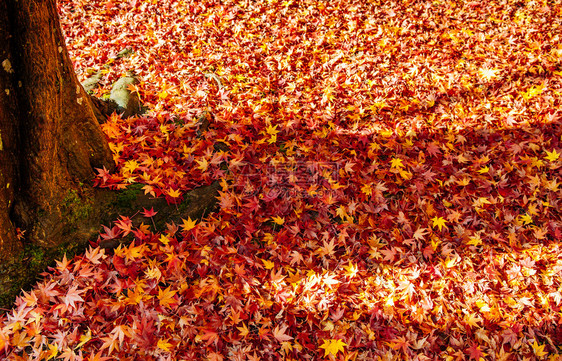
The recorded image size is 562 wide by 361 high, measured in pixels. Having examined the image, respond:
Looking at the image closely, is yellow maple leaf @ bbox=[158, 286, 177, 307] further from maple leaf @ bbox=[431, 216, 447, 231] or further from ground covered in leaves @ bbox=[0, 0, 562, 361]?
maple leaf @ bbox=[431, 216, 447, 231]

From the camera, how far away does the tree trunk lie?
7.41ft

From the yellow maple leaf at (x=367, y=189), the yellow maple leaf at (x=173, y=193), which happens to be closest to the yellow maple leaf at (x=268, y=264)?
the yellow maple leaf at (x=173, y=193)

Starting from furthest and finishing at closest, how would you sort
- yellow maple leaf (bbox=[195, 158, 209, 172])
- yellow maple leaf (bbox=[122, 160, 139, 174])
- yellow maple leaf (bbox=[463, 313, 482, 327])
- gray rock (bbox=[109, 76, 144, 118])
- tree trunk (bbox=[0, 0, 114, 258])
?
gray rock (bbox=[109, 76, 144, 118]) → yellow maple leaf (bbox=[195, 158, 209, 172]) → yellow maple leaf (bbox=[122, 160, 139, 174]) → yellow maple leaf (bbox=[463, 313, 482, 327]) → tree trunk (bbox=[0, 0, 114, 258])

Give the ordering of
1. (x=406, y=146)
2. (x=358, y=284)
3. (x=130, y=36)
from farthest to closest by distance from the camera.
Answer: (x=130, y=36)
(x=406, y=146)
(x=358, y=284)

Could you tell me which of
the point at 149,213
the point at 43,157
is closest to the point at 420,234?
the point at 149,213

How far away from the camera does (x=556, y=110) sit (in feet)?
14.6

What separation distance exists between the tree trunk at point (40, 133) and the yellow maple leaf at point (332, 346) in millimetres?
2242

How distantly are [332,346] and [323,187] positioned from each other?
150 cm

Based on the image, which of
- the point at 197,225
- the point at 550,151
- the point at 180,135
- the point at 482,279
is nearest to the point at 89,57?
the point at 180,135

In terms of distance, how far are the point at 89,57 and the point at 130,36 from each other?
2.12 ft

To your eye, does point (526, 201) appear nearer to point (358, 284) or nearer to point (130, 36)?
point (358, 284)

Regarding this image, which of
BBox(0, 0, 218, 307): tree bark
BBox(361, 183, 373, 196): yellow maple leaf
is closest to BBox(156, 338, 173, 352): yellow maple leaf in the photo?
BBox(0, 0, 218, 307): tree bark

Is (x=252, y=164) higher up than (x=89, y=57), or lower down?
lower down

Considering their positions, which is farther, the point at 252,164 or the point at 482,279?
the point at 252,164
